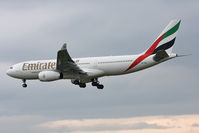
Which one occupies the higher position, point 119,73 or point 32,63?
point 32,63

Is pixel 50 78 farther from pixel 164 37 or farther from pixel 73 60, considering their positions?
pixel 164 37

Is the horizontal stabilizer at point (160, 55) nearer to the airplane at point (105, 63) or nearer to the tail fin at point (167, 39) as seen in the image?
the airplane at point (105, 63)

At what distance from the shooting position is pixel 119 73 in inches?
2753

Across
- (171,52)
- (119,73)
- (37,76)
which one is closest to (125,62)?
(119,73)

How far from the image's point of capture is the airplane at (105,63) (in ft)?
225

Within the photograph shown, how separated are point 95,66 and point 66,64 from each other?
4082 mm

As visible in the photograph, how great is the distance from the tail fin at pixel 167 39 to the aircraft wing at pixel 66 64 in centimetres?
973

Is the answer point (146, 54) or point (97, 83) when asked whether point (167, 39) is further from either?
point (97, 83)

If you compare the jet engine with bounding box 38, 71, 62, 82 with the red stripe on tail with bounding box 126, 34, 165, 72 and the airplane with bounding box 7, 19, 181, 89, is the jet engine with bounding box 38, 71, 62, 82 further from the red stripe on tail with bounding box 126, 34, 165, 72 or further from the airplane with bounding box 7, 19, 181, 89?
the red stripe on tail with bounding box 126, 34, 165, 72

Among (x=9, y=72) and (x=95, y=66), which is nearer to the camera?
(x=95, y=66)

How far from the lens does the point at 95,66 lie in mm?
71312

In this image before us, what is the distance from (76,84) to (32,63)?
23.1ft

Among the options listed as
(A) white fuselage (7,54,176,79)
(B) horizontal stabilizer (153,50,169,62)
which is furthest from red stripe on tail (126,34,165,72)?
(B) horizontal stabilizer (153,50,169,62)

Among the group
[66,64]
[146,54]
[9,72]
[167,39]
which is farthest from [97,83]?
[9,72]
